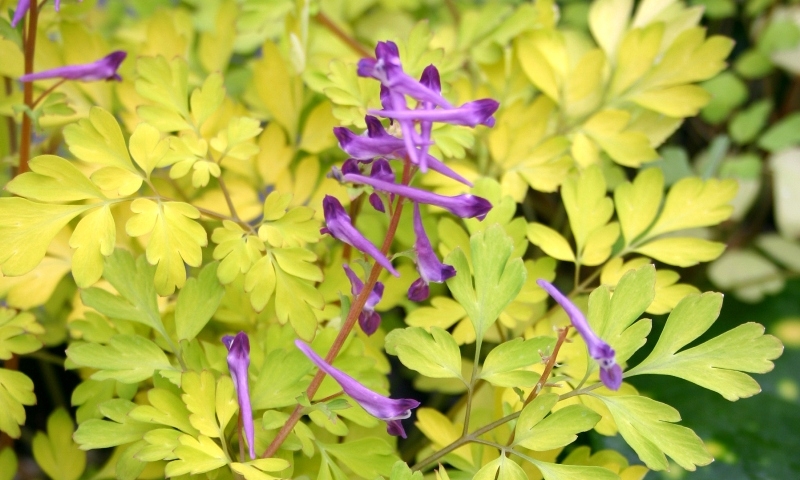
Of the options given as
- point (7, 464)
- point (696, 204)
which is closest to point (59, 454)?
point (7, 464)

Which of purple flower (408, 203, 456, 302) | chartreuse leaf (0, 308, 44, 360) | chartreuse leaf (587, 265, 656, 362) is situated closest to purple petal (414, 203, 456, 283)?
purple flower (408, 203, 456, 302)

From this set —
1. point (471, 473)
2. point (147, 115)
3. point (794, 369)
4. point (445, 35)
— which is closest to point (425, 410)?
point (471, 473)

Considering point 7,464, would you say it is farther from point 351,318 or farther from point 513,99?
point 513,99

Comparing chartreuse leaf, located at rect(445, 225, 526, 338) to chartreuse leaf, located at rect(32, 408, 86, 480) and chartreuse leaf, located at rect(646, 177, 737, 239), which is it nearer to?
chartreuse leaf, located at rect(646, 177, 737, 239)

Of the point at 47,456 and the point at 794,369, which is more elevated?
the point at 47,456

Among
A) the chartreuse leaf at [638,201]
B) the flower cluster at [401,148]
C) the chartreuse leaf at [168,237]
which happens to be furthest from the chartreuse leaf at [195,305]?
the chartreuse leaf at [638,201]

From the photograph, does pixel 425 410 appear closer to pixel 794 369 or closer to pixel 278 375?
pixel 278 375

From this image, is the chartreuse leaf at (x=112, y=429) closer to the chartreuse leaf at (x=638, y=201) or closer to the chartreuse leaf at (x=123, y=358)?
the chartreuse leaf at (x=123, y=358)
